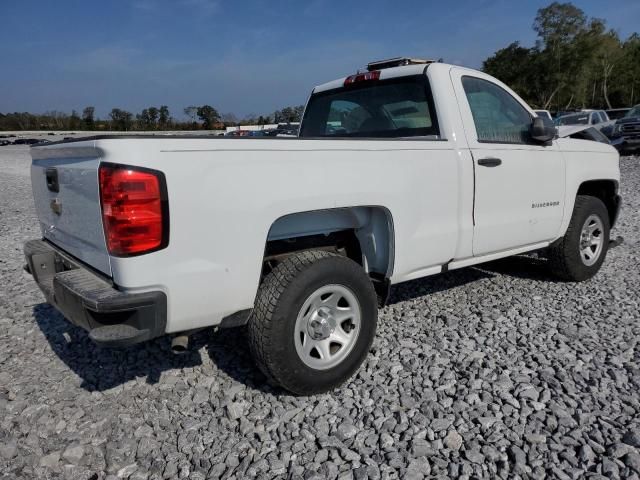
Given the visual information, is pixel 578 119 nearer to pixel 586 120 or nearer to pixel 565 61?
pixel 586 120

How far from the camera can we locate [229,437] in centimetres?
257

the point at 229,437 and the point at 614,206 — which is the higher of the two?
the point at 614,206

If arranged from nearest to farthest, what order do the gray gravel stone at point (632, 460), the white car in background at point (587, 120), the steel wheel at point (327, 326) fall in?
the gray gravel stone at point (632, 460) → the steel wheel at point (327, 326) → the white car in background at point (587, 120)

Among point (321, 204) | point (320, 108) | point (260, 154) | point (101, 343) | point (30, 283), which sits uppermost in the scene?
point (320, 108)

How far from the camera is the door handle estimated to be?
348 centimetres

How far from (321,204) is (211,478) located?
146cm

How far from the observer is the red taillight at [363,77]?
3.97 m

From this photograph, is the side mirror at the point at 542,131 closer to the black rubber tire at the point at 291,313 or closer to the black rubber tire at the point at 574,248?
the black rubber tire at the point at 574,248

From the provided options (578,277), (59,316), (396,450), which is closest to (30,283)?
(59,316)

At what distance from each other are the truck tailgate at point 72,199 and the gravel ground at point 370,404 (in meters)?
0.93

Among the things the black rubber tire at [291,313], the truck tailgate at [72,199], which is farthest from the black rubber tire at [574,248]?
the truck tailgate at [72,199]

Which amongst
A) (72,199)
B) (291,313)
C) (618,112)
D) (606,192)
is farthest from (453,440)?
(618,112)

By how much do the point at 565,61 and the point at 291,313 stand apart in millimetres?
51510

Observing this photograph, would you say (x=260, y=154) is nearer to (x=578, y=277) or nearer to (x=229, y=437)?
(x=229, y=437)
